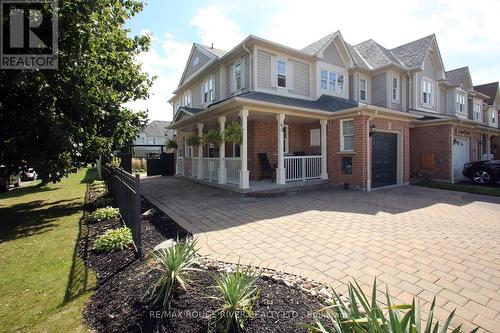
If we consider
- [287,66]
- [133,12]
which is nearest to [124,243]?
[133,12]

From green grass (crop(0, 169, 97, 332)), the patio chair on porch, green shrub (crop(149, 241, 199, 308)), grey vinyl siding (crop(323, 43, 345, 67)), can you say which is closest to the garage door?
the patio chair on porch

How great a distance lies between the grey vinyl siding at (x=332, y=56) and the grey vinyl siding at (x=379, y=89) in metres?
2.82

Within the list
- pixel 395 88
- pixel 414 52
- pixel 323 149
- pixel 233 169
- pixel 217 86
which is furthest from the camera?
pixel 414 52

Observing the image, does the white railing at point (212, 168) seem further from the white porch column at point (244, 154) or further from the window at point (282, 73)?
the window at point (282, 73)

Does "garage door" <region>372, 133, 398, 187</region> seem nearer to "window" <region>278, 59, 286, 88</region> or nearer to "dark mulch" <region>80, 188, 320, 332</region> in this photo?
"window" <region>278, 59, 286, 88</region>

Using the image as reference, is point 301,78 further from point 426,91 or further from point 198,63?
point 426,91

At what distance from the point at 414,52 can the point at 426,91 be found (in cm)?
285

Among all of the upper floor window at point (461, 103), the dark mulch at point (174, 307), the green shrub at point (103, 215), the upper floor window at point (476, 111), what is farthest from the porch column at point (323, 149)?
the upper floor window at point (476, 111)

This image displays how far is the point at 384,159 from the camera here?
12133 mm

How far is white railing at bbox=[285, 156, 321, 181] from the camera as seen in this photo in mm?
11039

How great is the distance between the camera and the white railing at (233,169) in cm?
1038

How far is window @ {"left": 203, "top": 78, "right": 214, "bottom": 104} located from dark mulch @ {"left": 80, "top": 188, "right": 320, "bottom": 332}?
43.4ft

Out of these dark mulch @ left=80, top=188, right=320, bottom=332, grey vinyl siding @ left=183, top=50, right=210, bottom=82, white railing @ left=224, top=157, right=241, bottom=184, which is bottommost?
dark mulch @ left=80, top=188, right=320, bottom=332

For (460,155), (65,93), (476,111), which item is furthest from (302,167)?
(476,111)
